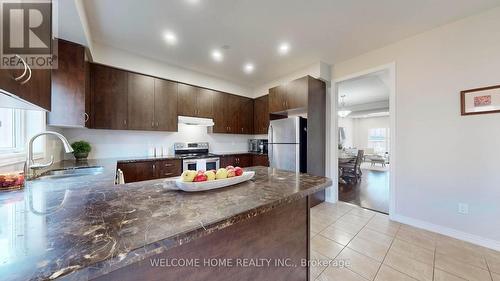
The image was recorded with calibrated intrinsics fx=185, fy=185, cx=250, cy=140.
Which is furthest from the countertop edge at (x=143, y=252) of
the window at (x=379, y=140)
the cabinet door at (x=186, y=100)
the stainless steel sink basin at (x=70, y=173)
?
the window at (x=379, y=140)

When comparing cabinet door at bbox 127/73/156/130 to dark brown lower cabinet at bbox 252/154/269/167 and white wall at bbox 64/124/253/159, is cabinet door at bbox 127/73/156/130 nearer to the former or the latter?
white wall at bbox 64/124/253/159

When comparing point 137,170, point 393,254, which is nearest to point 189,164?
point 137,170

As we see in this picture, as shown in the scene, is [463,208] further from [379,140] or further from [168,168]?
[379,140]

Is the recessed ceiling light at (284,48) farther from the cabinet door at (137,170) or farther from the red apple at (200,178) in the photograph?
the cabinet door at (137,170)

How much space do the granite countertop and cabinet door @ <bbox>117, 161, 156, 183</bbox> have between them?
5.49ft

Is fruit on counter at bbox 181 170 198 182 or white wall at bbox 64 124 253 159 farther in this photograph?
white wall at bbox 64 124 253 159

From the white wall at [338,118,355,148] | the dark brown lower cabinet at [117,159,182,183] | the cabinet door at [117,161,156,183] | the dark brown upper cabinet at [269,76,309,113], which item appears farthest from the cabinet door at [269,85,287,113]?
the white wall at [338,118,355,148]

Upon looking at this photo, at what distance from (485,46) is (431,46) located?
49 centimetres

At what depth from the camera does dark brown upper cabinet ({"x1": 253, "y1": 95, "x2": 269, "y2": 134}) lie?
176 inches

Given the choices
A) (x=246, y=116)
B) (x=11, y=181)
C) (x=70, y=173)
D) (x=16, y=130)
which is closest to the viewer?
(x=11, y=181)

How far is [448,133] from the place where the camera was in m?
2.39

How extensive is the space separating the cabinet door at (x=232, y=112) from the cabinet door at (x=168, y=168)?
4.89ft

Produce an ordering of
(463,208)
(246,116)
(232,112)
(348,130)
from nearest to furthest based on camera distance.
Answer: (463,208) → (232,112) → (246,116) → (348,130)

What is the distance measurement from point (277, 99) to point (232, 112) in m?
1.16
